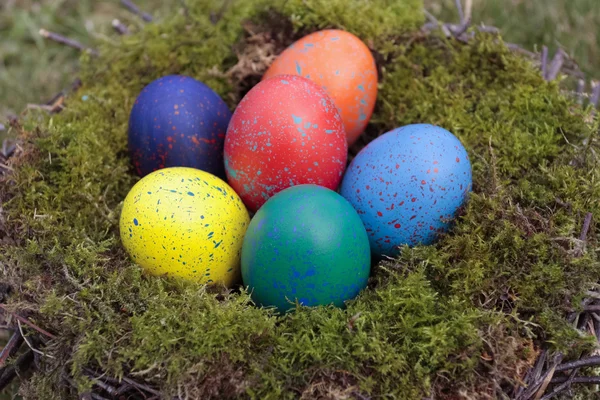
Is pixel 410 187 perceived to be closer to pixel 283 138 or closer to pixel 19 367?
pixel 283 138

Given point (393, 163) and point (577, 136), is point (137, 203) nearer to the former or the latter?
point (393, 163)

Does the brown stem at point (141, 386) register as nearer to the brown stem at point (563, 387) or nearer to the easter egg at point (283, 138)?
the easter egg at point (283, 138)

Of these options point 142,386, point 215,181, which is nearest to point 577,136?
point 215,181

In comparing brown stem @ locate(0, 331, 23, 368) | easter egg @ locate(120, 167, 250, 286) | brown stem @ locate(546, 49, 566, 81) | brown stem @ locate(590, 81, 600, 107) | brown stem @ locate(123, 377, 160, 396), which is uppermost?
brown stem @ locate(546, 49, 566, 81)

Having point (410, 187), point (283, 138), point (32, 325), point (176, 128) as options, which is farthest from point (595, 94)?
point (32, 325)

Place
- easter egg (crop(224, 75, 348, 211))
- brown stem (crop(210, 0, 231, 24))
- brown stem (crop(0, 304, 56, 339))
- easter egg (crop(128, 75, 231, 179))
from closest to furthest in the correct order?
brown stem (crop(0, 304, 56, 339))
easter egg (crop(224, 75, 348, 211))
easter egg (crop(128, 75, 231, 179))
brown stem (crop(210, 0, 231, 24))

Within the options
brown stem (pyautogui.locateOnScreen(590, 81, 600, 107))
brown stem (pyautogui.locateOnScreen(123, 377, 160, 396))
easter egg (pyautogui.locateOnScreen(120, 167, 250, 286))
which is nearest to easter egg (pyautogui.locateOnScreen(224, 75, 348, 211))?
easter egg (pyautogui.locateOnScreen(120, 167, 250, 286))

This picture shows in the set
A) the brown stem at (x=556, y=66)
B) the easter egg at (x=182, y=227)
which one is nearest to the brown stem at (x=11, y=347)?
the easter egg at (x=182, y=227)

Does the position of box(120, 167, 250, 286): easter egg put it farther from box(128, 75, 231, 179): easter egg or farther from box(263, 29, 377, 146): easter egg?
box(263, 29, 377, 146): easter egg
